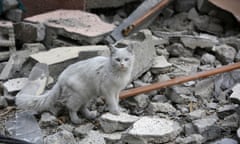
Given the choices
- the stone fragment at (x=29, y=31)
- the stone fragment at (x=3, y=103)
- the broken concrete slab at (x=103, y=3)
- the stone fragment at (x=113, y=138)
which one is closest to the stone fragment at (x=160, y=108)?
the stone fragment at (x=113, y=138)

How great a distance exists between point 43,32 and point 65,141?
2.27m

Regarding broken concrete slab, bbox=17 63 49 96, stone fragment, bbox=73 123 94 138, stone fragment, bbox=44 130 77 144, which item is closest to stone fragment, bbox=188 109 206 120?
stone fragment, bbox=73 123 94 138

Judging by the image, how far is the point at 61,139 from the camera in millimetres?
4246

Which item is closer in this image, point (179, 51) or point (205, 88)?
point (205, 88)

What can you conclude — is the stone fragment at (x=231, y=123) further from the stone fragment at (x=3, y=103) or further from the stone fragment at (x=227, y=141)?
the stone fragment at (x=3, y=103)

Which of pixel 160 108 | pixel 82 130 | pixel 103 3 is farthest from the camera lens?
pixel 103 3

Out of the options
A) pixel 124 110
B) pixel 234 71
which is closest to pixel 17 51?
pixel 124 110

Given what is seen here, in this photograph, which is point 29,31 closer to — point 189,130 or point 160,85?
point 160,85

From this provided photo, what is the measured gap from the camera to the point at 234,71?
207 inches

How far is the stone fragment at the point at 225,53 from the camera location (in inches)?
226

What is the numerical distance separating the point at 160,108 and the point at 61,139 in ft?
3.73

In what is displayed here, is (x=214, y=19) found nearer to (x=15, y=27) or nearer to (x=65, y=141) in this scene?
(x=15, y=27)

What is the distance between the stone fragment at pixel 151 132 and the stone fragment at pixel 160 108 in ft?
1.90

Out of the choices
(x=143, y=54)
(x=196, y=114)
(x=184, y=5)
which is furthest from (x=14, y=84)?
(x=184, y=5)
